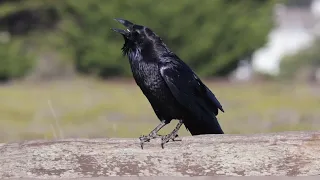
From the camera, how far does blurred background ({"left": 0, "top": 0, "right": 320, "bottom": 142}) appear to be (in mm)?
11336

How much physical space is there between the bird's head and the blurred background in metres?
5.50

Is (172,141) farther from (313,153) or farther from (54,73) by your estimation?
(54,73)

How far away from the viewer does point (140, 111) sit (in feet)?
35.6

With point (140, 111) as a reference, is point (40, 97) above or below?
above

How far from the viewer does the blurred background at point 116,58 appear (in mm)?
11336

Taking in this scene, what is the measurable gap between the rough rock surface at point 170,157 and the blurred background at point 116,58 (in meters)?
6.13

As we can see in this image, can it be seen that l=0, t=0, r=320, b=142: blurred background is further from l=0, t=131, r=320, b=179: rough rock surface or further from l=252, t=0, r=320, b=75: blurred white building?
l=252, t=0, r=320, b=75: blurred white building

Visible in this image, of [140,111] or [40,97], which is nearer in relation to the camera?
[140,111]

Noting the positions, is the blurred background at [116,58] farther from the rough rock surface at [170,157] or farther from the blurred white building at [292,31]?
the blurred white building at [292,31]

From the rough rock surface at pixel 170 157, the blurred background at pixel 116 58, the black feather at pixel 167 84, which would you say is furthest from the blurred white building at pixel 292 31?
the rough rock surface at pixel 170 157

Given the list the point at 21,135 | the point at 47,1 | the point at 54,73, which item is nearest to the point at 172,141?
the point at 21,135

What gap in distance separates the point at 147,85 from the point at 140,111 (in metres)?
7.02

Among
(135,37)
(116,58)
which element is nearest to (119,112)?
(135,37)

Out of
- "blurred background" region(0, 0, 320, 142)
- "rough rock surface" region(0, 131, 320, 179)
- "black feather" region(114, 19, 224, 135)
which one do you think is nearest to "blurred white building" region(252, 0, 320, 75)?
"blurred background" region(0, 0, 320, 142)
